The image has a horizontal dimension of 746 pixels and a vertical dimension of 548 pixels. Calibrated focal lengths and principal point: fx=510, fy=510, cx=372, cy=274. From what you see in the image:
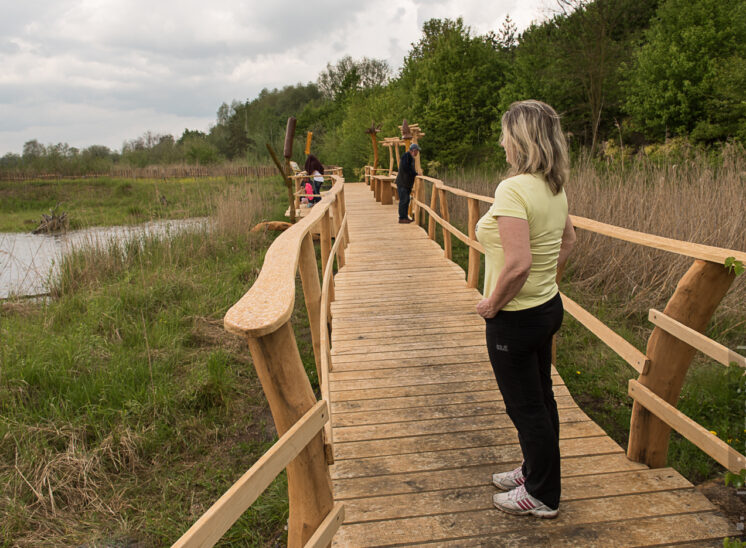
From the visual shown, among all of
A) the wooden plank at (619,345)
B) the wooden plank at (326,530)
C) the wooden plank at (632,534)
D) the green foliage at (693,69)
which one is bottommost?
the wooden plank at (632,534)

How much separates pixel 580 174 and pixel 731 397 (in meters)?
5.12

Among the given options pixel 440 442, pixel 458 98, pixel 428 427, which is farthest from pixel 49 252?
pixel 458 98

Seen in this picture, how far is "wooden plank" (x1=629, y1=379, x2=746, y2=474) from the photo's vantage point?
1714 mm

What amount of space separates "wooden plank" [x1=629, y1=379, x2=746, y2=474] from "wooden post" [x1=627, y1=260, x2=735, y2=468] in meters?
0.05

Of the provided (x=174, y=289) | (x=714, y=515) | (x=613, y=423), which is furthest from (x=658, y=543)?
(x=174, y=289)

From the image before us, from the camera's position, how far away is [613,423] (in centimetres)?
376

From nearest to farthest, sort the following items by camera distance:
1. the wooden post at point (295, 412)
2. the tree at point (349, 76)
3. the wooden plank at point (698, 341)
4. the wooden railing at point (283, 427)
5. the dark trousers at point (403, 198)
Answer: the wooden railing at point (283, 427), the wooden post at point (295, 412), the wooden plank at point (698, 341), the dark trousers at point (403, 198), the tree at point (349, 76)

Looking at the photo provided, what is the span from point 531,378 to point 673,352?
0.68 meters

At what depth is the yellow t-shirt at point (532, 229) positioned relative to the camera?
5.62 ft

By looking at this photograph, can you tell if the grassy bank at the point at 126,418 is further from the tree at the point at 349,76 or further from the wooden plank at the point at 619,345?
the tree at the point at 349,76

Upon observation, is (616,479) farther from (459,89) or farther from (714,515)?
(459,89)

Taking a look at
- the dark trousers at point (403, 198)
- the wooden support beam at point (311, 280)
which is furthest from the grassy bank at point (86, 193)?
the wooden support beam at point (311, 280)

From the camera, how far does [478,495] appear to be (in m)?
2.16

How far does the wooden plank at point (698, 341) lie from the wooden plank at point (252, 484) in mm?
1290
